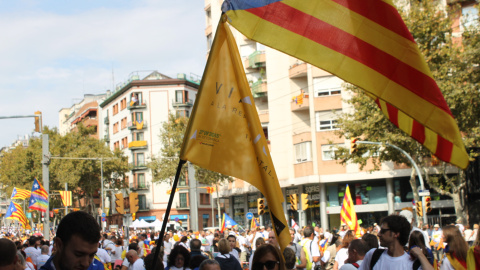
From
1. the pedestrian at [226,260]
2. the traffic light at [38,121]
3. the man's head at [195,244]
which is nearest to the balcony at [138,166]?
the traffic light at [38,121]

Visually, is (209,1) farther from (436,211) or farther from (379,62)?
(379,62)

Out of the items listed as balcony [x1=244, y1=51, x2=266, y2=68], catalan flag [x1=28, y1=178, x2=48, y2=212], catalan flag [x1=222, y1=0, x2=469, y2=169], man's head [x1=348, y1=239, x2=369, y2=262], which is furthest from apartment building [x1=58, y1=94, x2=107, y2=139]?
catalan flag [x1=222, y1=0, x2=469, y2=169]

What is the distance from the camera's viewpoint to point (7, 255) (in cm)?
393

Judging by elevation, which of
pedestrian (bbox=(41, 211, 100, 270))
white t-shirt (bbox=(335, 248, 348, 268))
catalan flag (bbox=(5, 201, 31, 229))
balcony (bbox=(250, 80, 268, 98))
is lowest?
white t-shirt (bbox=(335, 248, 348, 268))

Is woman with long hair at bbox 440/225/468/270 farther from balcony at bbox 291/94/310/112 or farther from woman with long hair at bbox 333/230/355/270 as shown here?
balcony at bbox 291/94/310/112

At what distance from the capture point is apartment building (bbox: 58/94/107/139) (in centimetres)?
10500

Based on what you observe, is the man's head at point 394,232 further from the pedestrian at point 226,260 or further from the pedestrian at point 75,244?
the pedestrian at point 226,260

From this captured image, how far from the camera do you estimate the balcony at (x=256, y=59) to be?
5350 cm

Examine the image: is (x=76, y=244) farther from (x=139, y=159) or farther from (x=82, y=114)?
(x=82, y=114)

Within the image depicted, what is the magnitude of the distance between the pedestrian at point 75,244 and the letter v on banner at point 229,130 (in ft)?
4.47

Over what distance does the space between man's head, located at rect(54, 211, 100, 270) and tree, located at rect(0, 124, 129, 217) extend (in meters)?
68.3

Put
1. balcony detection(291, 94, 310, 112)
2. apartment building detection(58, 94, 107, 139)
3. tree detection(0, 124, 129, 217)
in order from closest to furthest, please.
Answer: balcony detection(291, 94, 310, 112) < tree detection(0, 124, 129, 217) < apartment building detection(58, 94, 107, 139)

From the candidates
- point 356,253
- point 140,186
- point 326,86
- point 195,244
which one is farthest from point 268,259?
point 140,186

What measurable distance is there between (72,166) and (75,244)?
73.6m
